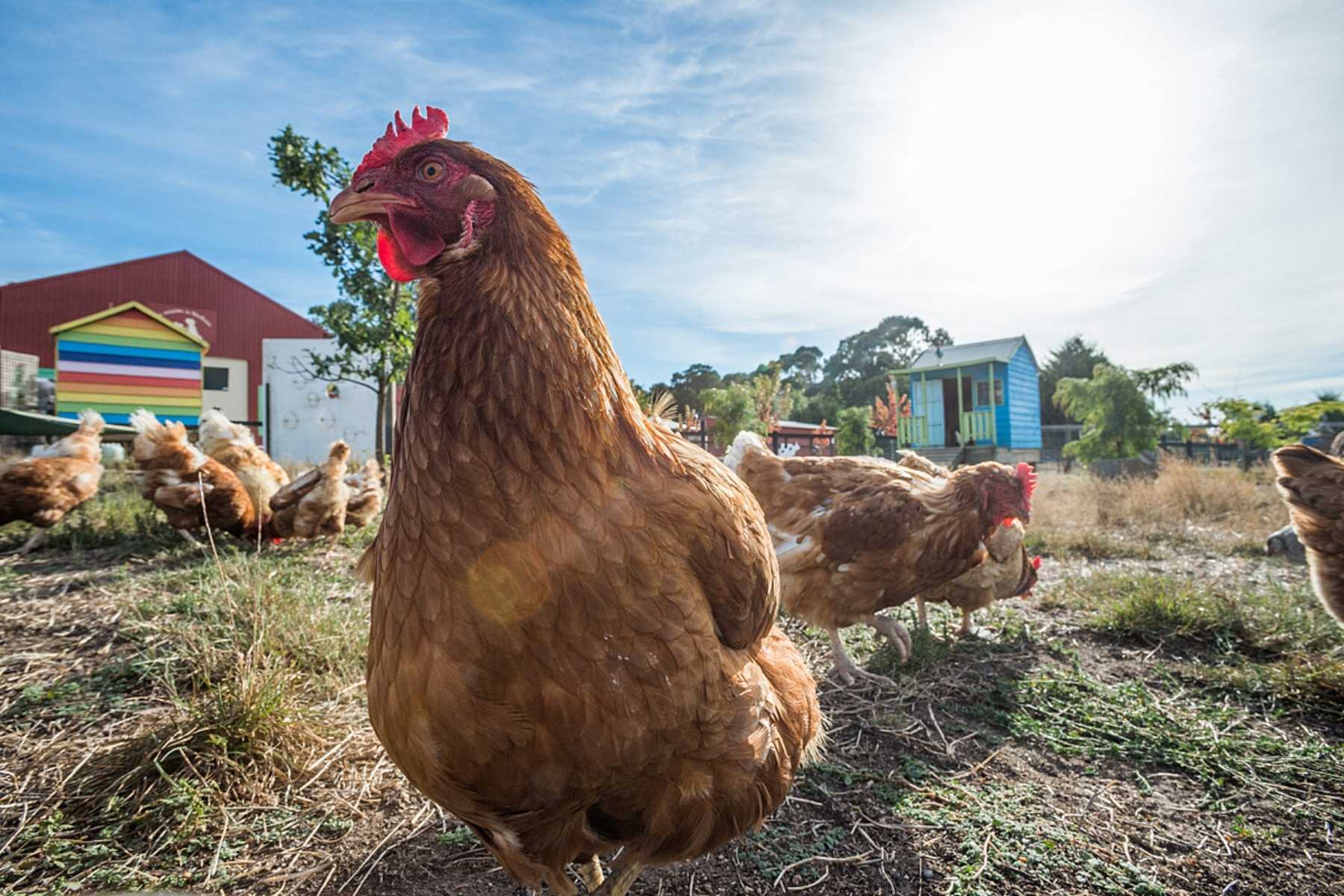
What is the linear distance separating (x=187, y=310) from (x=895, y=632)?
26696 mm

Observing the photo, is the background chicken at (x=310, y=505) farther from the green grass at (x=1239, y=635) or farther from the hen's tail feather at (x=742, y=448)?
the green grass at (x=1239, y=635)

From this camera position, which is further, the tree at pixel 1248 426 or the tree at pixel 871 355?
the tree at pixel 871 355

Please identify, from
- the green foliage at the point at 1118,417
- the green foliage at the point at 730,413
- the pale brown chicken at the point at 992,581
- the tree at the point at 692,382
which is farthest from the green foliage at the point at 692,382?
the pale brown chicken at the point at 992,581

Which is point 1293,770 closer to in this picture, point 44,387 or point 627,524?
point 627,524

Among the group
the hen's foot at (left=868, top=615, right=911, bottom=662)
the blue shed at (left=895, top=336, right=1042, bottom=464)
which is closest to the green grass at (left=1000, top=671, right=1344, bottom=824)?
the hen's foot at (left=868, top=615, right=911, bottom=662)

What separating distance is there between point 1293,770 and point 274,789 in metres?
4.15

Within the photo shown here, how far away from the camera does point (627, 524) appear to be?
1211 millimetres

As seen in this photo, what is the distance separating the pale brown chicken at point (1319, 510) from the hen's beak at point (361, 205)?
4.69 meters

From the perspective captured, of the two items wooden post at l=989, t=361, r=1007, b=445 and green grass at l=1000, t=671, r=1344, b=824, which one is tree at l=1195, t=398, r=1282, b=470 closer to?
wooden post at l=989, t=361, r=1007, b=445

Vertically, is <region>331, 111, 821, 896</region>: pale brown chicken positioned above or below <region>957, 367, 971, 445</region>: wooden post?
below

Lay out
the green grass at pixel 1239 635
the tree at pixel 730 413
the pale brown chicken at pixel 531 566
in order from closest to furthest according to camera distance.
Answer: the pale brown chicken at pixel 531 566
the green grass at pixel 1239 635
the tree at pixel 730 413

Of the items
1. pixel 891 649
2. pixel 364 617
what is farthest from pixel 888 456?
pixel 364 617

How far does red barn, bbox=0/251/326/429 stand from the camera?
19.0 metres

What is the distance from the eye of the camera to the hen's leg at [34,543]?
5.10 metres
